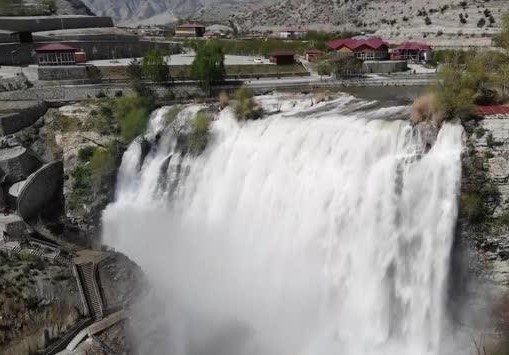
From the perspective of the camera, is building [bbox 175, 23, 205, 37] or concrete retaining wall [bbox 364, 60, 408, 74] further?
building [bbox 175, 23, 205, 37]

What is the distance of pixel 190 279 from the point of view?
113 feet

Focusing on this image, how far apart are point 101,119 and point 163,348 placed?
22.1m

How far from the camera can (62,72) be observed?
54.2m

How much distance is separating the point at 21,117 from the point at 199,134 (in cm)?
1600

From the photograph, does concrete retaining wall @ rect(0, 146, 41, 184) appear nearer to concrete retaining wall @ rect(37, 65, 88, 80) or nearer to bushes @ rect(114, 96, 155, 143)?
bushes @ rect(114, 96, 155, 143)

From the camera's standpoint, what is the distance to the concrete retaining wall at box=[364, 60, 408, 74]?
57875 millimetres

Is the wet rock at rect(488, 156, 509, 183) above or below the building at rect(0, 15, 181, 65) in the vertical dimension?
below

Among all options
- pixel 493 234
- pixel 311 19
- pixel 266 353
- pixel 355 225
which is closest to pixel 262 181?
pixel 355 225

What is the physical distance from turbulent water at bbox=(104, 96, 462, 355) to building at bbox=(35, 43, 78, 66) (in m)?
25.7

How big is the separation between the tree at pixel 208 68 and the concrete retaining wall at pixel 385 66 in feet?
53.9

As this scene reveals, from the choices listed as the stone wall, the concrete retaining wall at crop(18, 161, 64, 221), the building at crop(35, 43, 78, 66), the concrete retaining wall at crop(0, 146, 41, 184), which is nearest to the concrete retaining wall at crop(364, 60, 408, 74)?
the stone wall

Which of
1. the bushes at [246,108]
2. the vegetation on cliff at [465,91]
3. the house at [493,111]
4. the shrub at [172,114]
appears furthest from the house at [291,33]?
the house at [493,111]

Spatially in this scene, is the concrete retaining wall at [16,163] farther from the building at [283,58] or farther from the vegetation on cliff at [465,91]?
the building at [283,58]

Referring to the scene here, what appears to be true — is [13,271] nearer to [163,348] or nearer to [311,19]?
[163,348]
